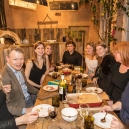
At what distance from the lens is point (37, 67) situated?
8.25 ft

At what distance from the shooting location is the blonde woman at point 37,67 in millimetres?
2410

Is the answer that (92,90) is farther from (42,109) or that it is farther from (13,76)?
(13,76)

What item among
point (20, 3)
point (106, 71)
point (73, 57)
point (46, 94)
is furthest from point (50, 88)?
point (73, 57)

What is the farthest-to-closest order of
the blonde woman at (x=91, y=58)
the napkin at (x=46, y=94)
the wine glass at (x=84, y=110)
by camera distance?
the blonde woman at (x=91, y=58)
the napkin at (x=46, y=94)
the wine glass at (x=84, y=110)

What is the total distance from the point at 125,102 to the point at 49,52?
2.19 m

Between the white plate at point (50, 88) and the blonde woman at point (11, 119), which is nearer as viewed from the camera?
the blonde woman at point (11, 119)

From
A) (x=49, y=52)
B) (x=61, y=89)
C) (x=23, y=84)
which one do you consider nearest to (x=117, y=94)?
(x=61, y=89)

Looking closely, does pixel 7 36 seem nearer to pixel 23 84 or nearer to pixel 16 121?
pixel 23 84

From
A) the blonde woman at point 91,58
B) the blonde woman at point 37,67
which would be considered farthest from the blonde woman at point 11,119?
the blonde woman at point 91,58

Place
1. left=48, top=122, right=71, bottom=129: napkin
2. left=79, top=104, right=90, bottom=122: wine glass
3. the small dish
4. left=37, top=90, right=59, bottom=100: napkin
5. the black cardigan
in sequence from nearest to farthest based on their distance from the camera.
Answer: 1. left=48, top=122, right=71, bottom=129: napkin
2. left=79, top=104, right=90, bottom=122: wine glass
3. left=37, top=90, right=59, bottom=100: napkin
4. the small dish
5. the black cardigan

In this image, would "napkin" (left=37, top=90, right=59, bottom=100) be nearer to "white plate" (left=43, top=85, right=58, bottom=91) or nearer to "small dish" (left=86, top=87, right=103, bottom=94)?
"white plate" (left=43, top=85, right=58, bottom=91)

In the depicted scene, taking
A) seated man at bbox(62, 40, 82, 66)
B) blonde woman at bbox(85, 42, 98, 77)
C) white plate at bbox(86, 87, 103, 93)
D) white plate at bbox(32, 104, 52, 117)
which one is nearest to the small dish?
white plate at bbox(86, 87, 103, 93)

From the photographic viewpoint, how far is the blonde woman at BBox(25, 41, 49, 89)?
2.41 metres

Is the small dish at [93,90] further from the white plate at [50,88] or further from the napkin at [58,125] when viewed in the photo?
the napkin at [58,125]
